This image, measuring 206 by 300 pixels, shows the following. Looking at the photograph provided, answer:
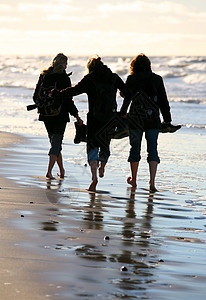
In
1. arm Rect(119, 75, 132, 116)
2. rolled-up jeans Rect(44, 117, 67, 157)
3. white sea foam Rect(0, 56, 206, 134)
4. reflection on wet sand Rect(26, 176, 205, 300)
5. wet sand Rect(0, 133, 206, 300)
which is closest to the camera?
wet sand Rect(0, 133, 206, 300)

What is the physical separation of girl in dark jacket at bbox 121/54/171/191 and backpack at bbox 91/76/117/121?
8.7 inches

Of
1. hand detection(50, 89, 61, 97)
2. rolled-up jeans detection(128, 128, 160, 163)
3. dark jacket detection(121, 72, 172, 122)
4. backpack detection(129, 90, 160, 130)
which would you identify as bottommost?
rolled-up jeans detection(128, 128, 160, 163)

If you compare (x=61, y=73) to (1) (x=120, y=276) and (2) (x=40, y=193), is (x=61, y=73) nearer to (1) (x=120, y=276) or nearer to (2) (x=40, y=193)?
(2) (x=40, y=193)

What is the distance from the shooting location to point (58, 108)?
7.75 meters

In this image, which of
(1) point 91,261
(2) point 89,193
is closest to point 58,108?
(2) point 89,193

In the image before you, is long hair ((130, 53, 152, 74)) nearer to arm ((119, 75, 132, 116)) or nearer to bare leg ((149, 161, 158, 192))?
arm ((119, 75, 132, 116))

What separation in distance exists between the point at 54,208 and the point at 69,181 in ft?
6.48

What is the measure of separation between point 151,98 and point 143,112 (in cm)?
20

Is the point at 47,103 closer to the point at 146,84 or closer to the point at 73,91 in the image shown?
the point at 73,91

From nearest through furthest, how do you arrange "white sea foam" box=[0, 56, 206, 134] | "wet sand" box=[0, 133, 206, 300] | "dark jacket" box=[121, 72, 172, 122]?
1. "wet sand" box=[0, 133, 206, 300]
2. "dark jacket" box=[121, 72, 172, 122]
3. "white sea foam" box=[0, 56, 206, 134]

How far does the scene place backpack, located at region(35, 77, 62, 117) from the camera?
7684mm

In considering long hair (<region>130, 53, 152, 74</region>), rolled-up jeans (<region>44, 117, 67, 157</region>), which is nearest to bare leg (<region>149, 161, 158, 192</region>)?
long hair (<region>130, 53, 152, 74</region>)

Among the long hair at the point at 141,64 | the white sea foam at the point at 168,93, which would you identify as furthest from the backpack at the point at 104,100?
the long hair at the point at 141,64

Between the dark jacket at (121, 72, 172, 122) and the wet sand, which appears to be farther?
the dark jacket at (121, 72, 172, 122)
